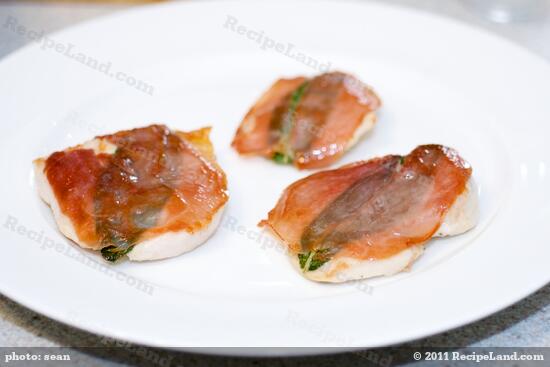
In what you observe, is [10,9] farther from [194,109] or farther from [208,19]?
[194,109]

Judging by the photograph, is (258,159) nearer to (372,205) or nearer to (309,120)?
(309,120)

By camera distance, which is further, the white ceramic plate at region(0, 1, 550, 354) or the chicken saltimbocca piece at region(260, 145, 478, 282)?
the chicken saltimbocca piece at region(260, 145, 478, 282)

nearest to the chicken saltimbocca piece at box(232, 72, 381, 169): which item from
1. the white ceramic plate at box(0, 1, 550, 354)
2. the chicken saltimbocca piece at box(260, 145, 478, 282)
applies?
the white ceramic plate at box(0, 1, 550, 354)

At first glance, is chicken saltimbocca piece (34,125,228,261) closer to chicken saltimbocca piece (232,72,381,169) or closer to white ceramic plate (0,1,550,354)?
white ceramic plate (0,1,550,354)

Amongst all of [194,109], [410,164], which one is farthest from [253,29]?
[410,164]

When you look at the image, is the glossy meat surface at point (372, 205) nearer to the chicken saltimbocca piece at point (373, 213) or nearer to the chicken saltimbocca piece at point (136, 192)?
the chicken saltimbocca piece at point (373, 213)

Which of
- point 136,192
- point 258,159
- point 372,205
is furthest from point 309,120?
point 136,192

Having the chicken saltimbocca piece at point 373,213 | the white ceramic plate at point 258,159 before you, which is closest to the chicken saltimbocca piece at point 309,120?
the white ceramic plate at point 258,159
